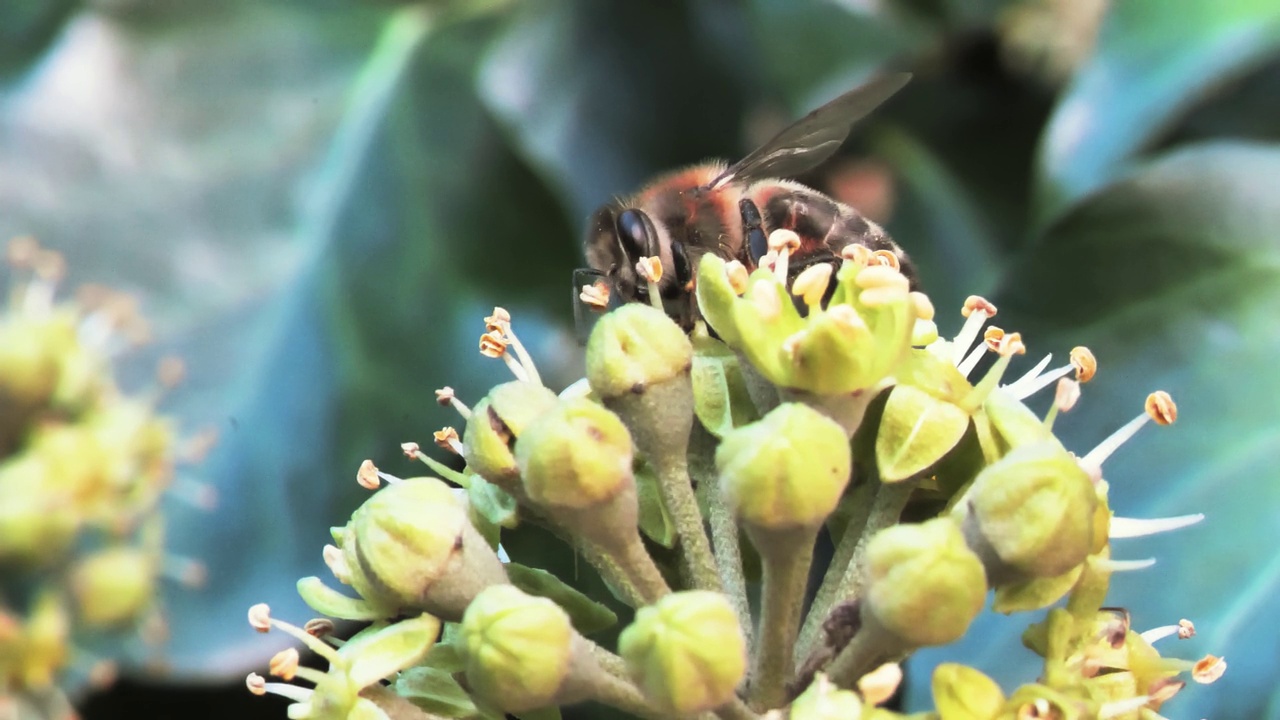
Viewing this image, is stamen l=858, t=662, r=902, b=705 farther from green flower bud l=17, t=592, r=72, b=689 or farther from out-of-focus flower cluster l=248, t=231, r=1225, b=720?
green flower bud l=17, t=592, r=72, b=689

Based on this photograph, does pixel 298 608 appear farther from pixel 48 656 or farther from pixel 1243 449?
pixel 1243 449

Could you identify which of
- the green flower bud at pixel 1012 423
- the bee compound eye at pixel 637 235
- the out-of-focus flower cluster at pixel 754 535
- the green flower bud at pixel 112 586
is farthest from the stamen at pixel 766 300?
the green flower bud at pixel 112 586

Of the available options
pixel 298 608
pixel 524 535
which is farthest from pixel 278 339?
pixel 524 535

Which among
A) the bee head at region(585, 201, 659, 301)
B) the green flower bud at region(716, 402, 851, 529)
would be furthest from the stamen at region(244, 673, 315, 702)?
the bee head at region(585, 201, 659, 301)

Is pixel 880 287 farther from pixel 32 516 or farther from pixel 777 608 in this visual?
pixel 32 516

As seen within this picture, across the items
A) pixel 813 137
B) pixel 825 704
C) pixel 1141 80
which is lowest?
pixel 825 704

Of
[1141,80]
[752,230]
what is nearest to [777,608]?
[752,230]

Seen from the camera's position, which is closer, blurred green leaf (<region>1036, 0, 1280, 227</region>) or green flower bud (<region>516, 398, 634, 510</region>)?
green flower bud (<region>516, 398, 634, 510</region>)
